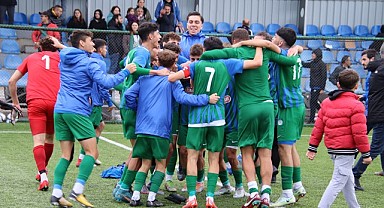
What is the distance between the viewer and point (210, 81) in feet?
26.0

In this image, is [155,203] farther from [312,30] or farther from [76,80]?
[312,30]

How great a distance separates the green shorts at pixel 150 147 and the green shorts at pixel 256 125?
84cm

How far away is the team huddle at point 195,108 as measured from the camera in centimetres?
792

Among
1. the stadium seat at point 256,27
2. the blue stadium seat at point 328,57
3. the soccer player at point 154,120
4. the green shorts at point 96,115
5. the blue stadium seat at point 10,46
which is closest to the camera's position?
the soccer player at point 154,120

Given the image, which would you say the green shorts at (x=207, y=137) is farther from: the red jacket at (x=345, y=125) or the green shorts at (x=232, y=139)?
the red jacket at (x=345, y=125)

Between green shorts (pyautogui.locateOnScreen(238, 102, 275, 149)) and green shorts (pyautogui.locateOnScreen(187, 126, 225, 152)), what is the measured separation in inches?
9.1

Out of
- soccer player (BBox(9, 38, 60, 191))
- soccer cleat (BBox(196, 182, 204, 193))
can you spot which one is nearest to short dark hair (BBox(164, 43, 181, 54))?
soccer player (BBox(9, 38, 60, 191))

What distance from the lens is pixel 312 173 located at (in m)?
11.1

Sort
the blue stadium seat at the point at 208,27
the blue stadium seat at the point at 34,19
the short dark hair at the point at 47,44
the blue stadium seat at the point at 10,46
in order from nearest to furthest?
the short dark hair at the point at 47,44
the blue stadium seat at the point at 10,46
the blue stadium seat at the point at 34,19
the blue stadium seat at the point at 208,27

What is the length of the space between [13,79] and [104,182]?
1751mm

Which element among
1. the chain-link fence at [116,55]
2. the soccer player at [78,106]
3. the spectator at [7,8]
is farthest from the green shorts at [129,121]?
the spectator at [7,8]

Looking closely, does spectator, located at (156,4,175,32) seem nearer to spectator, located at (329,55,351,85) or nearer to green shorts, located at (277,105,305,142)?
spectator, located at (329,55,351,85)

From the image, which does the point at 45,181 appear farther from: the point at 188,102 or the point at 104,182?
the point at 188,102

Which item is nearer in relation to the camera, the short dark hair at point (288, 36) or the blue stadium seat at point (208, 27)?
the short dark hair at point (288, 36)
